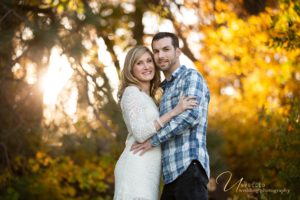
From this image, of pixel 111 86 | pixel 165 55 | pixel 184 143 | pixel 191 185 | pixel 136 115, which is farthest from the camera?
pixel 111 86

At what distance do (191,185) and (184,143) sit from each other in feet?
0.82

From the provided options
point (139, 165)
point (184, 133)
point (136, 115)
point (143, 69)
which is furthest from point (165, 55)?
point (139, 165)

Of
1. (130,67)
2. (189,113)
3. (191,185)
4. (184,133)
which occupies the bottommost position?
(191,185)

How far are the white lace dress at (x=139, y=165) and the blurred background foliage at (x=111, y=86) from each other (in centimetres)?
160

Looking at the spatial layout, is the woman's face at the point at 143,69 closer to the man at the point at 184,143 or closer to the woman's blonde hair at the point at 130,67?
the woman's blonde hair at the point at 130,67

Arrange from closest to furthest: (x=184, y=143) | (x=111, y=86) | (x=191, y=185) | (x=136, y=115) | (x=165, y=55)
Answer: (x=191, y=185)
(x=184, y=143)
(x=136, y=115)
(x=165, y=55)
(x=111, y=86)

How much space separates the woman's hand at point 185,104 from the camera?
3199mm

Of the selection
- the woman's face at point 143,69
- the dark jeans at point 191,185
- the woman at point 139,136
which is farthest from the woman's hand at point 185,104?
the woman's face at point 143,69

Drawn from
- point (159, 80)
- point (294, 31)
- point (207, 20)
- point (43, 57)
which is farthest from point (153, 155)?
point (207, 20)

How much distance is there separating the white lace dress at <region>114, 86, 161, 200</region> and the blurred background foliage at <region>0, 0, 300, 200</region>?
1.60 metres

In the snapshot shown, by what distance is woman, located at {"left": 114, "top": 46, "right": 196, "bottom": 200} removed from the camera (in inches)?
128

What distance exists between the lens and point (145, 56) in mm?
3600

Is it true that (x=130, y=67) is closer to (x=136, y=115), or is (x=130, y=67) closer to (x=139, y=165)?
(x=136, y=115)

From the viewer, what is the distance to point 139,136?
329 centimetres
